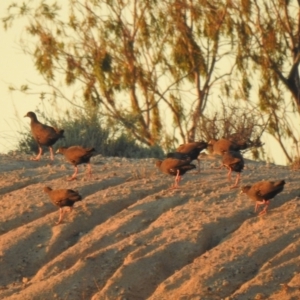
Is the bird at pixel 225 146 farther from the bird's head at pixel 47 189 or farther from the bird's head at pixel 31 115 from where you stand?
the bird's head at pixel 47 189

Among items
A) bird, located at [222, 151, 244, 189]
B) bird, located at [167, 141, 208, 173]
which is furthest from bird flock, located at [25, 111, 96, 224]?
bird, located at [222, 151, 244, 189]

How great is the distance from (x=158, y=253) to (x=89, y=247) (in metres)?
1.01

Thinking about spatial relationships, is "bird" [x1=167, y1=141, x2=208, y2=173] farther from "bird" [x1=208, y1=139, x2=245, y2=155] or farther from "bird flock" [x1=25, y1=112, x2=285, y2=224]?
"bird" [x1=208, y1=139, x2=245, y2=155]

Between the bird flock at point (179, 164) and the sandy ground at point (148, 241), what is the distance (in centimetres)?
21

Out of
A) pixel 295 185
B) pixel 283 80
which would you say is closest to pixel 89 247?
pixel 295 185

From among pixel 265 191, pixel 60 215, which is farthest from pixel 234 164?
pixel 60 215

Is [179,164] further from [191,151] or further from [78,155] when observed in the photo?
[78,155]

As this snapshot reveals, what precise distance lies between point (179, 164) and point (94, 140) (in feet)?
24.6

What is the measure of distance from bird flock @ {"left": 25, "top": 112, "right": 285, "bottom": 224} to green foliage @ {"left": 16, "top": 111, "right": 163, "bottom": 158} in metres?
3.26

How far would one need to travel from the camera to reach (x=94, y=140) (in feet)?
82.7

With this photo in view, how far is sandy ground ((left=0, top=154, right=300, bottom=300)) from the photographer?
14719 mm

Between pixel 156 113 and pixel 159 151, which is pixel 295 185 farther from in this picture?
pixel 156 113

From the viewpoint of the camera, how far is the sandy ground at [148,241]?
14.7m

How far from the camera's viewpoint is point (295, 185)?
18156 mm
